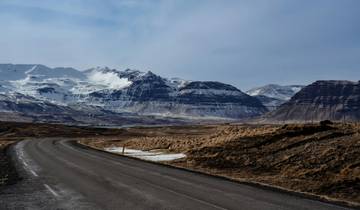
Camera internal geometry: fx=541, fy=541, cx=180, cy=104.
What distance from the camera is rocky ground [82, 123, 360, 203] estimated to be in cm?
2323

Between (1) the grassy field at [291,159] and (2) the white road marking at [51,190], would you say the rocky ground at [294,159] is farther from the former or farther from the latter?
(2) the white road marking at [51,190]

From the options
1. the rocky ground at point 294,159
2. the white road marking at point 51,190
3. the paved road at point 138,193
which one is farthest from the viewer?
the rocky ground at point 294,159

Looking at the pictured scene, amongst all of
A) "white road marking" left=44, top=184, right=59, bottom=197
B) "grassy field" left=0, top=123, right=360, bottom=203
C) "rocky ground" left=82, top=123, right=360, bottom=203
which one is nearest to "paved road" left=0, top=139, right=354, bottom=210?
"white road marking" left=44, top=184, right=59, bottom=197

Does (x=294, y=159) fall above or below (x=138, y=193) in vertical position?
above

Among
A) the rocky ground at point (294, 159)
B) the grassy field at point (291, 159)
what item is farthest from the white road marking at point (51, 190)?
the rocky ground at point (294, 159)

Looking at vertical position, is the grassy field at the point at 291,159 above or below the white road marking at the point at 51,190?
above

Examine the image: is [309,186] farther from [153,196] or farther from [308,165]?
[153,196]

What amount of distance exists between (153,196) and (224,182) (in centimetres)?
605

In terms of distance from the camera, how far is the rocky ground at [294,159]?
76.2 ft

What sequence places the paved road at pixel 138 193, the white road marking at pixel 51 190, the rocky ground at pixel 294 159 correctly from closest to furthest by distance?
the paved road at pixel 138 193
the white road marking at pixel 51 190
the rocky ground at pixel 294 159

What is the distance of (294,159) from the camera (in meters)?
30.5

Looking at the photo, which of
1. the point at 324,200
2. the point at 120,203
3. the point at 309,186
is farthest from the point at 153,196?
the point at 309,186

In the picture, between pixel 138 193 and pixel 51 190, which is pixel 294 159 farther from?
pixel 51 190

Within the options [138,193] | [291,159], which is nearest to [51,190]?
[138,193]
